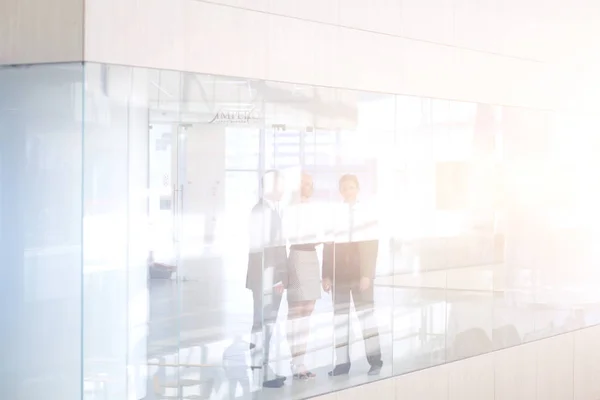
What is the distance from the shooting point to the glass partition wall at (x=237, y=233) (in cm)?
557

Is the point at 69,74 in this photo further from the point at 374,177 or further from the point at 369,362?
the point at 369,362

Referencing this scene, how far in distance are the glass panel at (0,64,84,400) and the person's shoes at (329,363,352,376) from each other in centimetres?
188

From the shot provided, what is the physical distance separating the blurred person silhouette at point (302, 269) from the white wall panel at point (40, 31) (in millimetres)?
1758

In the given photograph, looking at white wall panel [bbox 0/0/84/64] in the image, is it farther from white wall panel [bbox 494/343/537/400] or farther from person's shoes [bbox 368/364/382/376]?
white wall panel [bbox 494/343/537/400]

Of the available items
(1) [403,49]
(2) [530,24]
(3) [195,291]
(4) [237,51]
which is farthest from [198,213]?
(2) [530,24]

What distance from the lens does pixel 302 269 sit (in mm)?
6559

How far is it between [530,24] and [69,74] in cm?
440

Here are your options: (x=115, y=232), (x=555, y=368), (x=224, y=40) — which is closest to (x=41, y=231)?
(x=115, y=232)

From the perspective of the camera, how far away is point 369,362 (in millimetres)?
7086

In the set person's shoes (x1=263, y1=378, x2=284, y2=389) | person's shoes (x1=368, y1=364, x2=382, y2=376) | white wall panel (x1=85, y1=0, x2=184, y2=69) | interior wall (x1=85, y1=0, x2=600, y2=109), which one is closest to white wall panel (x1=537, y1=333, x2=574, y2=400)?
interior wall (x1=85, y1=0, x2=600, y2=109)

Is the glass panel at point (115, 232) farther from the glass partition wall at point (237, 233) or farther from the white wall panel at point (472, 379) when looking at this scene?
the white wall panel at point (472, 379)

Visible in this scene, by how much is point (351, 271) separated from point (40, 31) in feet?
8.57

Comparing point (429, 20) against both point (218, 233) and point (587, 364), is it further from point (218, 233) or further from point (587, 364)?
point (587, 364)

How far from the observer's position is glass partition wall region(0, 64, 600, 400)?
5570 millimetres
